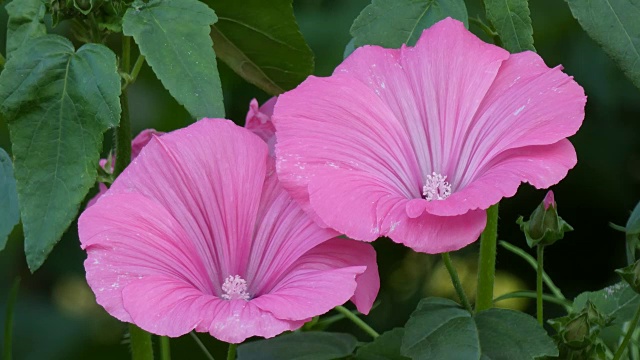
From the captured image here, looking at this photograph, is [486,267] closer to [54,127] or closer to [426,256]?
[54,127]

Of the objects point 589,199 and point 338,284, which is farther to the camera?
point 589,199

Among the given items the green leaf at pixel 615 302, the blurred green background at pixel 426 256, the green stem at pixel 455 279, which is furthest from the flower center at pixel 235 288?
the blurred green background at pixel 426 256

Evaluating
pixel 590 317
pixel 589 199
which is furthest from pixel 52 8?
pixel 589 199

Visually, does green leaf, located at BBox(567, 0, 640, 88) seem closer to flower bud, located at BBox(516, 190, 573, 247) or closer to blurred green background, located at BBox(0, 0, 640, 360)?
flower bud, located at BBox(516, 190, 573, 247)

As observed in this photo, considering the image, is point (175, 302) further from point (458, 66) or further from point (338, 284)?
point (458, 66)

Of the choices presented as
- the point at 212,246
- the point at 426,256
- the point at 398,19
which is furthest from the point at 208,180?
the point at 426,256

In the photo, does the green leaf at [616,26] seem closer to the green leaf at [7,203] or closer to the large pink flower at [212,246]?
the large pink flower at [212,246]

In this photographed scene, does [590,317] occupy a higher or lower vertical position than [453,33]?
lower
